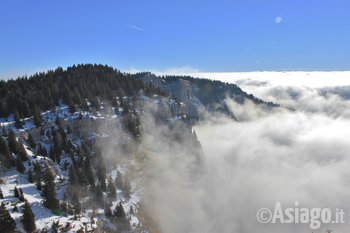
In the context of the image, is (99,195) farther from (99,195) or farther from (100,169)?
(100,169)

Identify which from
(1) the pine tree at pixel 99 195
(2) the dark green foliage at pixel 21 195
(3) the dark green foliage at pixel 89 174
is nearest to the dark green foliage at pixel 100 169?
(3) the dark green foliage at pixel 89 174

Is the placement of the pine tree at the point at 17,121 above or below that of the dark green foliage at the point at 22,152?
above

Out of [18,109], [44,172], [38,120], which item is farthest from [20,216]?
[18,109]

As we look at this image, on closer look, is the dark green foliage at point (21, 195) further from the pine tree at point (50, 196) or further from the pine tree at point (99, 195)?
the pine tree at point (99, 195)

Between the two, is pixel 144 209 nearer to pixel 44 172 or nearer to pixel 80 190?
pixel 80 190

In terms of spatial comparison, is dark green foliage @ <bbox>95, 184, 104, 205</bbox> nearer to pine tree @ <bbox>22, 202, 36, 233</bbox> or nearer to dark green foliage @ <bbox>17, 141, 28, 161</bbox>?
dark green foliage @ <bbox>17, 141, 28, 161</bbox>

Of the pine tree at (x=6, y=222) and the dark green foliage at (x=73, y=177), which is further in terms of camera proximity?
the dark green foliage at (x=73, y=177)

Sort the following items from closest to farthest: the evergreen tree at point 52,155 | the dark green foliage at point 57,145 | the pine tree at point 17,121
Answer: the evergreen tree at point 52,155
the dark green foliage at point 57,145
the pine tree at point 17,121

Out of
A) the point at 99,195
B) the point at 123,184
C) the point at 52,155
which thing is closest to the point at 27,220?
the point at 99,195
